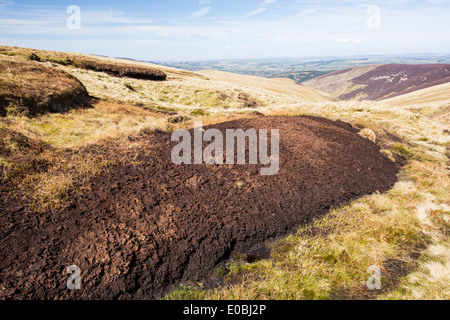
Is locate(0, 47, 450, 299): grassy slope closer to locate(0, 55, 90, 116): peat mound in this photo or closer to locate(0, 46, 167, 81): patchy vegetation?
locate(0, 55, 90, 116): peat mound

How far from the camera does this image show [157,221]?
19.8 ft

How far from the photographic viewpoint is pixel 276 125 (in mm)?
12656

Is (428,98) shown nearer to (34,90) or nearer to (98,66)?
(98,66)

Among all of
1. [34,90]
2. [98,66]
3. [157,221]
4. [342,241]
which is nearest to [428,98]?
[342,241]

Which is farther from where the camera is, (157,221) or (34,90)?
(34,90)

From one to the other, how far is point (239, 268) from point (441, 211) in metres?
8.07

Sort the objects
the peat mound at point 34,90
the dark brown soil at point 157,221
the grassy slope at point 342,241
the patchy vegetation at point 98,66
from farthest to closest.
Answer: the patchy vegetation at point 98,66 → the peat mound at point 34,90 → the grassy slope at point 342,241 → the dark brown soil at point 157,221

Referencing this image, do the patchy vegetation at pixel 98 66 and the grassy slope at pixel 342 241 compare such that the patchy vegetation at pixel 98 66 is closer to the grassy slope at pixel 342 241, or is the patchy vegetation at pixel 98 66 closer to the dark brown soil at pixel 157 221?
the grassy slope at pixel 342 241

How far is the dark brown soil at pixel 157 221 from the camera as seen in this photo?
4.66 metres

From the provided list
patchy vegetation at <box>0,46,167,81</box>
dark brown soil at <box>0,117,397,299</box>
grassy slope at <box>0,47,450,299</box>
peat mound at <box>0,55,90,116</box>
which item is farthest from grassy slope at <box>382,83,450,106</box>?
peat mound at <box>0,55,90,116</box>

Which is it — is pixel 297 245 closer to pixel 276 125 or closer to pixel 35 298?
pixel 35 298

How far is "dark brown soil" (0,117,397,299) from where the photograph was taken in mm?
4656

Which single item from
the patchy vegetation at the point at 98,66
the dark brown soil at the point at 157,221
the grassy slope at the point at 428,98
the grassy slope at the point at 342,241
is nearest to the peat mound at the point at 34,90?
the grassy slope at the point at 342,241
